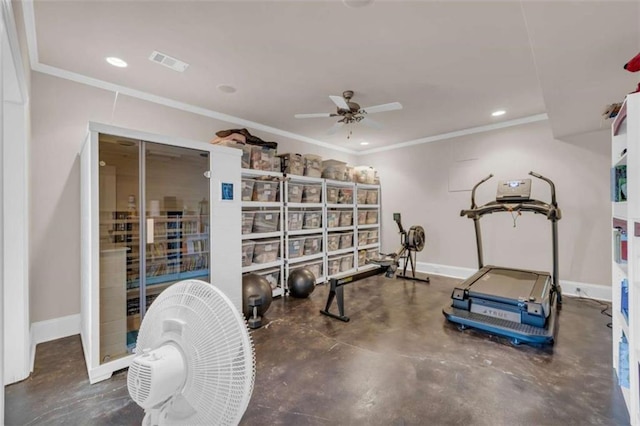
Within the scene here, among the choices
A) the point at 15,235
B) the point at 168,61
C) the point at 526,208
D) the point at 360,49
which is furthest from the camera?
the point at 526,208

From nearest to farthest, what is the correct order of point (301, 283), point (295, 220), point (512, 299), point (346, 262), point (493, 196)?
point (512, 299) < point (301, 283) < point (295, 220) < point (493, 196) < point (346, 262)

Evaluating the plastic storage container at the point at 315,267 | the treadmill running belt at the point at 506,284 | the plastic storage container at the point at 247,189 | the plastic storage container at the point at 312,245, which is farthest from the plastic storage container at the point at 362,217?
the plastic storage container at the point at 247,189

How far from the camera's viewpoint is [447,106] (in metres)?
3.86

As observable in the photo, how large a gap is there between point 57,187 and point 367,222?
464cm

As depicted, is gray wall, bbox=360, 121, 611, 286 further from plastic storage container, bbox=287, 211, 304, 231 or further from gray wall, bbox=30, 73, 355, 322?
gray wall, bbox=30, 73, 355, 322

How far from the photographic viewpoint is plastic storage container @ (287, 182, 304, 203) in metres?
4.35

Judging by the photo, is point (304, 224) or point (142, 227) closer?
point (142, 227)

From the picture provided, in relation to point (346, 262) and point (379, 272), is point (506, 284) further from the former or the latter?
point (346, 262)

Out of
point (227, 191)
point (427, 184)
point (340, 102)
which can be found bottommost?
point (227, 191)

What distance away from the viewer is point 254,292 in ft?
10.2

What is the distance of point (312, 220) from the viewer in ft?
15.3

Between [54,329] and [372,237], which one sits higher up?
[372,237]

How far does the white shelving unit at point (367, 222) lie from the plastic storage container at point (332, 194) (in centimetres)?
56

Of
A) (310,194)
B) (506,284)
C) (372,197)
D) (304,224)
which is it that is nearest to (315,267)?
(304,224)
